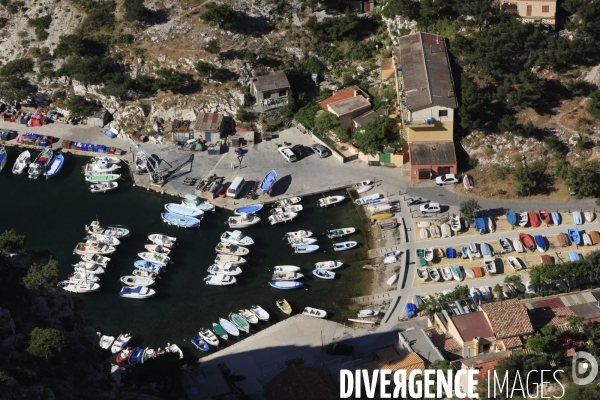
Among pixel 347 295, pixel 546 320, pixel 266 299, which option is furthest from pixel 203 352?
pixel 546 320

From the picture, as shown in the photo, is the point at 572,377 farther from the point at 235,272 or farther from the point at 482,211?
the point at 235,272

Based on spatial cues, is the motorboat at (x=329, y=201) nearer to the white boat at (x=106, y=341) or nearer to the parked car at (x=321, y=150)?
the parked car at (x=321, y=150)

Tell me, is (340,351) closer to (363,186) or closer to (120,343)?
(120,343)

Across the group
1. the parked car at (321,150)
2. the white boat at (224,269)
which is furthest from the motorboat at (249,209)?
the parked car at (321,150)

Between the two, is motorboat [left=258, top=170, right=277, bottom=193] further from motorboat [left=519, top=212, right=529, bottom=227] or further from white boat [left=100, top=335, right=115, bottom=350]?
motorboat [left=519, top=212, right=529, bottom=227]

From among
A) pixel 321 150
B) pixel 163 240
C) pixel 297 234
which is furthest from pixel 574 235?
pixel 163 240

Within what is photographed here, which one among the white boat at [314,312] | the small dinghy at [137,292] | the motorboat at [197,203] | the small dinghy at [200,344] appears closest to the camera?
the small dinghy at [200,344]
